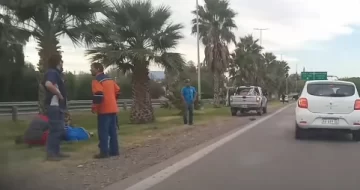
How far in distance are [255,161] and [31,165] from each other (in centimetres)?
451

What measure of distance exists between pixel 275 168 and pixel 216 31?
1378 inches

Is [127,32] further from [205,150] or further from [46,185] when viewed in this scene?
[46,185]

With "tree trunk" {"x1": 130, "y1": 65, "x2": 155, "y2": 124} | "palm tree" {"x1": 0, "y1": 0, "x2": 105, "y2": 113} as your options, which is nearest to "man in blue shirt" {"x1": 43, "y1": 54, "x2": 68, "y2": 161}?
"palm tree" {"x1": 0, "y1": 0, "x2": 105, "y2": 113}

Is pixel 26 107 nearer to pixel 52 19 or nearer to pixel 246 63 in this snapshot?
pixel 52 19

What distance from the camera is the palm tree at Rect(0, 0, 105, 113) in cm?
1645

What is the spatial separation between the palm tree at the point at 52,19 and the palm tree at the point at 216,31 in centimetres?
2596

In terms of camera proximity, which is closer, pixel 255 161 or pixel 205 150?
pixel 255 161

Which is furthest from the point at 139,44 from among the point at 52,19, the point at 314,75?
the point at 314,75

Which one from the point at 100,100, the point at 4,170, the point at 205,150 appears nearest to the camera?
the point at 4,170

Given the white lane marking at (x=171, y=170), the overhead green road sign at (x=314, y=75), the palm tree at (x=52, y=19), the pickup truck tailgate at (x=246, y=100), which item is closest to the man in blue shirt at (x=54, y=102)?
the white lane marking at (x=171, y=170)

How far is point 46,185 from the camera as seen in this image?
7.55 meters

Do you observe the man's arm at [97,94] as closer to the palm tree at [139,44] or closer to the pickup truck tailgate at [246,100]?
the palm tree at [139,44]

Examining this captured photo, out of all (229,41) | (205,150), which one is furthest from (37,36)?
(229,41)

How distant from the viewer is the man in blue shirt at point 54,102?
9.35 metres
